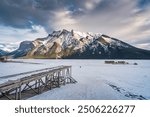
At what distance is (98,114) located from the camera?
1143cm

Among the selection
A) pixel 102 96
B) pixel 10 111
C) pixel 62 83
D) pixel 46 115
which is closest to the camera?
pixel 46 115

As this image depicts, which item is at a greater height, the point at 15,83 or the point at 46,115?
the point at 15,83

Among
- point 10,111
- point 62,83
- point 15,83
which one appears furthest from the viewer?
point 62,83

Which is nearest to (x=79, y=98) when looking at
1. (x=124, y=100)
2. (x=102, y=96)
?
(x=102, y=96)

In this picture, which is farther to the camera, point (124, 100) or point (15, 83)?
point (124, 100)

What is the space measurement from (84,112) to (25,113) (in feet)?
11.4

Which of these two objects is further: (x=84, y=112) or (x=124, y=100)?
(x=124, y=100)

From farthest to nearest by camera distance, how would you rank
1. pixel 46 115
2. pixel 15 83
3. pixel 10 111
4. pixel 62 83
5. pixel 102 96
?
1. pixel 62 83
2. pixel 102 96
3. pixel 15 83
4. pixel 10 111
5. pixel 46 115

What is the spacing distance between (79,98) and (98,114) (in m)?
7.28

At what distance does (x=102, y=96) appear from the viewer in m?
20.0

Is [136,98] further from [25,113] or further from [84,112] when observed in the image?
[25,113]

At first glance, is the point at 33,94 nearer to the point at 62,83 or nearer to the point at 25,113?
the point at 25,113

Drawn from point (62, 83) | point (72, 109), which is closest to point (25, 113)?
point (72, 109)

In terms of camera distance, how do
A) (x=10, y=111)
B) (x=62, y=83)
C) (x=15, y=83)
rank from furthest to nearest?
1. (x=62, y=83)
2. (x=15, y=83)
3. (x=10, y=111)
